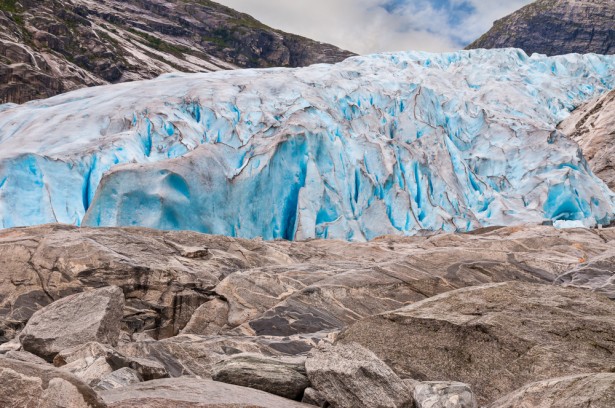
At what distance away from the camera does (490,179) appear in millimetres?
26625

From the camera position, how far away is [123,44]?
56594 millimetres

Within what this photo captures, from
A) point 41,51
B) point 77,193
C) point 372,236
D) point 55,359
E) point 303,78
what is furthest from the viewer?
point 41,51

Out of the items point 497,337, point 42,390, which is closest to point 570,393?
point 497,337

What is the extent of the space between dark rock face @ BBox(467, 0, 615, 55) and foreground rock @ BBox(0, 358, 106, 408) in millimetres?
74247

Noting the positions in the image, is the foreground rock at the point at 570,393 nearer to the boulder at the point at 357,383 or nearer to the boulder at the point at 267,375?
the boulder at the point at 357,383

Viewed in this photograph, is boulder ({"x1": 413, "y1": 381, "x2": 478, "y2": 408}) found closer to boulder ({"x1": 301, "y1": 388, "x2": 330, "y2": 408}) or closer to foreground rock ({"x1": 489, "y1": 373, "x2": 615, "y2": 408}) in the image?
foreground rock ({"x1": 489, "y1": 373, "x2": 615, "y2": 408})

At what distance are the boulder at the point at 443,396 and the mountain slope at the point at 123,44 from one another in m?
38.3

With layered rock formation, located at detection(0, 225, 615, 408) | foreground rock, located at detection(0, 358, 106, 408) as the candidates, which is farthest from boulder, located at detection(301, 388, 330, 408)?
foreground rock, located at detection(0, 358, 106, 408)

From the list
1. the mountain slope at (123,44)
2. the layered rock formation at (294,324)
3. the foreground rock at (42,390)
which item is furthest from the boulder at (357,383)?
the mountain slope at (123,44)

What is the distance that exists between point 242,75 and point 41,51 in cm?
2241

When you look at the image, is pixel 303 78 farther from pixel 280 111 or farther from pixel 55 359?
pixel 55 359

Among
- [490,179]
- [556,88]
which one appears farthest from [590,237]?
[556,88]

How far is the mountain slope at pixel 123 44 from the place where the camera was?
38797mm

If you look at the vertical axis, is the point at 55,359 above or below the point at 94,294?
below
